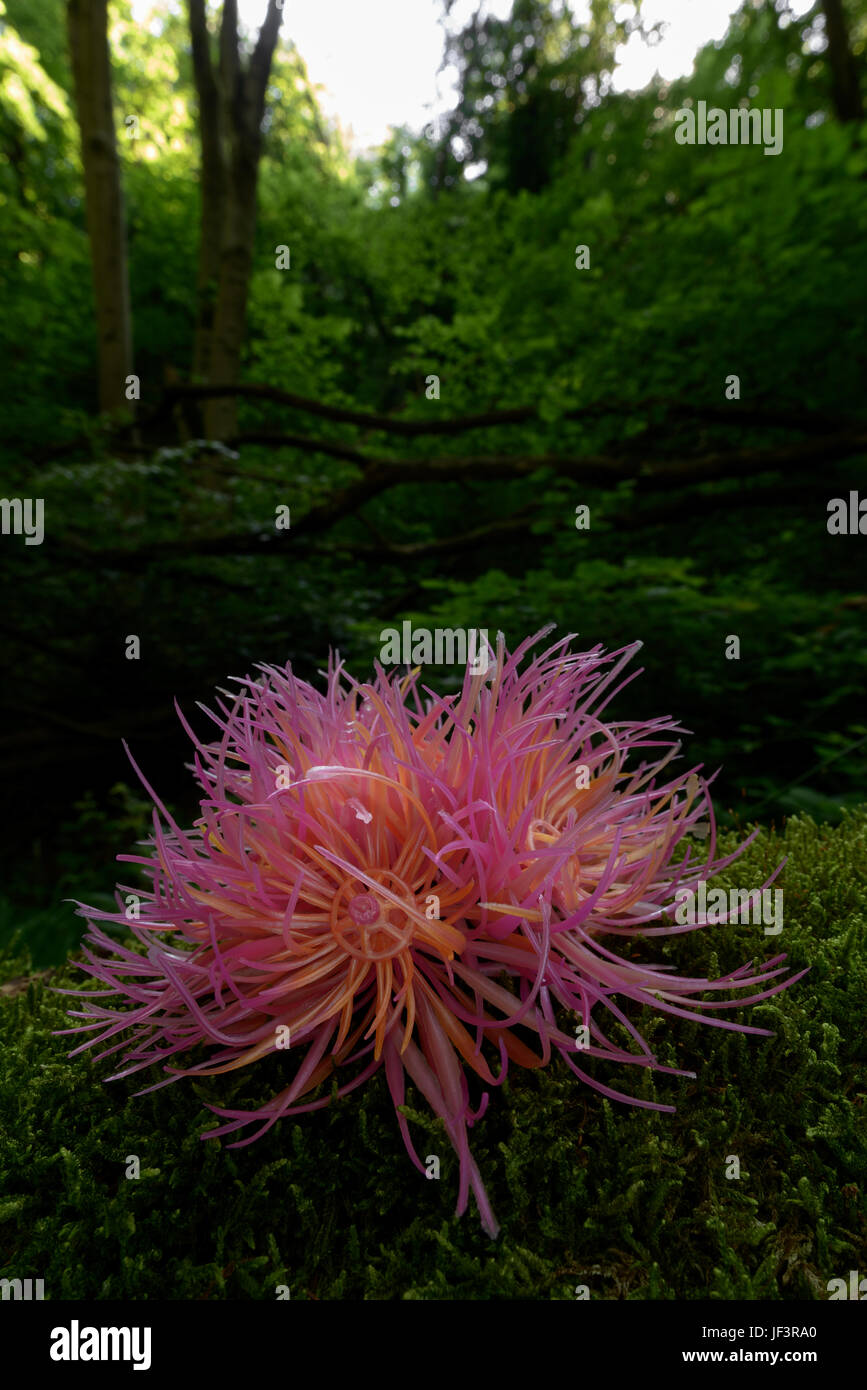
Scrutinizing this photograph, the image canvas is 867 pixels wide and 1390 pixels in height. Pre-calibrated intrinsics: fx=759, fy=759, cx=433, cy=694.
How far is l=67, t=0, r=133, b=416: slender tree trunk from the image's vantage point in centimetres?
788

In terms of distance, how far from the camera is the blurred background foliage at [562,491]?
440cm

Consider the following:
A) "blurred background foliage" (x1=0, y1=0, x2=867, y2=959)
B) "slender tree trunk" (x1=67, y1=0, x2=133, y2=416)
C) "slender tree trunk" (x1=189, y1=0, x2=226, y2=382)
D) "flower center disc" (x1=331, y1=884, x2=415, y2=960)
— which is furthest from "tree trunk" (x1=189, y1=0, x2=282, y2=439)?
"flower center disc" (x1=331, y1=884, x2=415, y2=960)

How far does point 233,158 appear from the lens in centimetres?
890

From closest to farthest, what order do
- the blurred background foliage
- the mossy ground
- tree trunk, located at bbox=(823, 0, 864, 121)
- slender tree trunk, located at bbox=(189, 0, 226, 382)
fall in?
the mossy ground → the blurred background foliage → tree trunk, located at bbox=(823, 0, 864, 121) → slender tree trunk, located at bbox=(189, 0, 226, 382)

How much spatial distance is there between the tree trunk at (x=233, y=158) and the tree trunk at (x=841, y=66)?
18.9 ft

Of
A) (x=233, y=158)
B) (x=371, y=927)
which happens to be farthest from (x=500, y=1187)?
(x=233, y=158)

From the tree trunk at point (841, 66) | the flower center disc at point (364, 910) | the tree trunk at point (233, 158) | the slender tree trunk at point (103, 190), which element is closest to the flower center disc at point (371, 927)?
the flower center disc at point (364, 910)

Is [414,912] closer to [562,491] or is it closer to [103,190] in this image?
[562,491]

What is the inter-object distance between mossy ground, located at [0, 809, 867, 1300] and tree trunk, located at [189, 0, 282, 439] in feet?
27.8

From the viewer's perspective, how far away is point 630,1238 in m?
0.75

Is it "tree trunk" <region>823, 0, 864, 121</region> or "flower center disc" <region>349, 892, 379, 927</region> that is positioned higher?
"tree trunk" <region>823, 0, 864, 121</region>

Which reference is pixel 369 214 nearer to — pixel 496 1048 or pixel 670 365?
pixel 670 365

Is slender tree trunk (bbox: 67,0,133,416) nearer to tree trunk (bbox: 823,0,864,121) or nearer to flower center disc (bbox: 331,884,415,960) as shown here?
tree trunk (bbox: 823,0,864,121)
